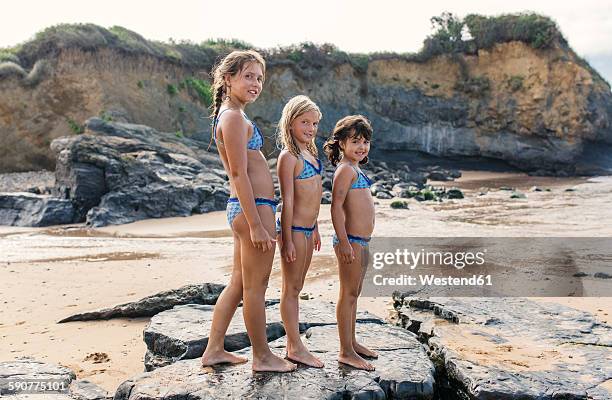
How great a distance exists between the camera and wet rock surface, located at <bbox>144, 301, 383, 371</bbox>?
387cm

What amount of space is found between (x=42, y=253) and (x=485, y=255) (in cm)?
645

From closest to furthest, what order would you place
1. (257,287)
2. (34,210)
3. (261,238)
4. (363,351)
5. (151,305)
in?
(261,238)
(257,287)
(363,351)
(151,305)
(34,210)

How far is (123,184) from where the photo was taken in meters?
13.3

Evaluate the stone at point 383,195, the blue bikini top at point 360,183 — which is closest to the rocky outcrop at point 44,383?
the blue bikini top at point 360,183

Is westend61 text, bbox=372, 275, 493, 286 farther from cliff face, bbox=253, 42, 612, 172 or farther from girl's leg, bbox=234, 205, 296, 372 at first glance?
cliff face, bbox=253, 42, 612, 172

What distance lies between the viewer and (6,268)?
24.3 ft

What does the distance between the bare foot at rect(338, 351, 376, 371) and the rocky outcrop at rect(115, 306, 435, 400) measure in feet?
0.13

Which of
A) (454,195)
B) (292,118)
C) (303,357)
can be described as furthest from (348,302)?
(454,195)

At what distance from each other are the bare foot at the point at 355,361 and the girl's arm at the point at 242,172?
0.83 meters

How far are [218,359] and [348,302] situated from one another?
88 centimetres

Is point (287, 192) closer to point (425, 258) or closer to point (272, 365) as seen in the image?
point (272, 365)

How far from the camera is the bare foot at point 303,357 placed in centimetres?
343

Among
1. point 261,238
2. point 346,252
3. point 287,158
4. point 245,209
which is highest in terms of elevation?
point 287,158

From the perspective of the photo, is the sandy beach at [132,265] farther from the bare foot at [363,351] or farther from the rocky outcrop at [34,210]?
the bare foot at [363,351]
